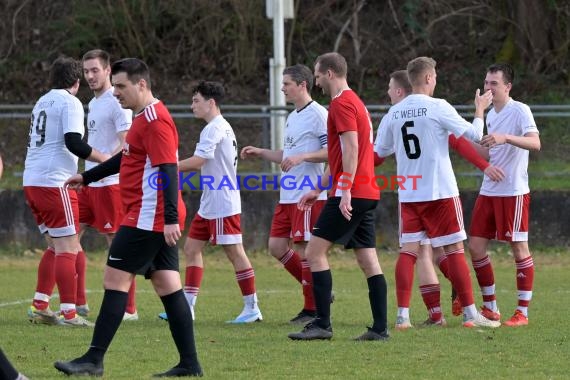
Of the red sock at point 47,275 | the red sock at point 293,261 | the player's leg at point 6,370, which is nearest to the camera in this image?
the player's leg at point 6,370

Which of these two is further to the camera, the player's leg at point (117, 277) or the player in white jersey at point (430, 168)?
the player in white jersey at point (430, 168)

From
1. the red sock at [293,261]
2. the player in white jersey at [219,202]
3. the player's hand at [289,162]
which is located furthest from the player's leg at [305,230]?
the player's hand at [289,162]

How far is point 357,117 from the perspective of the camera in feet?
29.9

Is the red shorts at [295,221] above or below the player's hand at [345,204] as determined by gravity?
below

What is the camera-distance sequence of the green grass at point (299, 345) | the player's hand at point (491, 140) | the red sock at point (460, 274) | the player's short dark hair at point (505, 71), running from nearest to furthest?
the green grass at point (299, 345) → the player's hand at point (491, 140) → the red sock at point (460, 274) → the player's short dark hair at point (505, 71)

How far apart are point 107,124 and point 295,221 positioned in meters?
1.97

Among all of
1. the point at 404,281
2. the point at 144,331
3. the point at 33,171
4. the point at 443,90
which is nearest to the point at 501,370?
the point at 404,281

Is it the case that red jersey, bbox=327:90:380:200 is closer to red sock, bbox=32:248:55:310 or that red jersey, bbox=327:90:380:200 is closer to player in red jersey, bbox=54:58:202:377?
player in red jersey, bbox=54:58:202:377

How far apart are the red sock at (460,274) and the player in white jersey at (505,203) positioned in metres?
0.64

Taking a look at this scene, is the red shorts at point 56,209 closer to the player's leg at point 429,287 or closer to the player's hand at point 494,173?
the player's leg at point 429,287

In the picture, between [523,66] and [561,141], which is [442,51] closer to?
[523,66]

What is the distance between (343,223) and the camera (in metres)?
9.09

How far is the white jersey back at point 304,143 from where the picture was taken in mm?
10922

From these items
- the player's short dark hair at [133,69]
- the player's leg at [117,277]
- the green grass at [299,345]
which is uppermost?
the player's short dark hair at [133,69]
